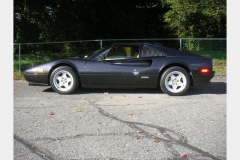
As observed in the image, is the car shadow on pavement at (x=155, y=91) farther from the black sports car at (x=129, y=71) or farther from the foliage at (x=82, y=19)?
the foliage at (x=82, y=19)

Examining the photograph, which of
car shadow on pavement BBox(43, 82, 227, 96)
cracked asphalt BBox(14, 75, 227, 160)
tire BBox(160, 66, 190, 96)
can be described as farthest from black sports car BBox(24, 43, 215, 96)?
car shadow on pavement BBox(43, 82, 227, 96)

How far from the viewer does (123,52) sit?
6934 millimetres

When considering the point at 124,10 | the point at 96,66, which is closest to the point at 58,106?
the point at 96,66

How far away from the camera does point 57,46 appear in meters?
12.2

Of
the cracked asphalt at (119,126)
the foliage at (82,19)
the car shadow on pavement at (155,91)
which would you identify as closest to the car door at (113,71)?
the cracked asphalt at (119,126)

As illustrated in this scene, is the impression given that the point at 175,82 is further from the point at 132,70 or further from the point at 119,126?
the point at 119,126

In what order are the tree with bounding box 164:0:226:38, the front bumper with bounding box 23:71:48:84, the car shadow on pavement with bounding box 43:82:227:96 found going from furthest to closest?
1. the tree with bounding box 164:0:226:38
2. the car shadow on pavement with bounding box 43:82:227:96
3. the front bumper with bounding box 23:71:48:84

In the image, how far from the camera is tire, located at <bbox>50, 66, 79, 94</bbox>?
677 cm

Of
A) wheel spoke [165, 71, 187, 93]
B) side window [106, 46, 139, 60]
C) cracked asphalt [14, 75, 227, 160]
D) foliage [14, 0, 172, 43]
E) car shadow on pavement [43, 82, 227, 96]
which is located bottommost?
cracked asphalt [14, 75, 227, 160]

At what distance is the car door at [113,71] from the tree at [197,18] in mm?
15958

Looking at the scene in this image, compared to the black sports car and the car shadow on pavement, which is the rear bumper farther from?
the car shadow on pavement

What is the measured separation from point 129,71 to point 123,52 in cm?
57

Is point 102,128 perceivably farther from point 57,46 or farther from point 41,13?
point 41,13

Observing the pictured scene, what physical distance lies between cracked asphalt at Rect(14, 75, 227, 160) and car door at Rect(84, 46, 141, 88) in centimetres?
35
